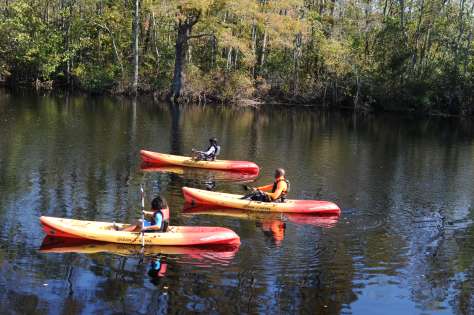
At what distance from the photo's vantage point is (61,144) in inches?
1085

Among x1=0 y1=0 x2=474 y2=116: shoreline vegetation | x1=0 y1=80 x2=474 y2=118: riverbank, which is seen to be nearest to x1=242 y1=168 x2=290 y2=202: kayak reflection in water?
x1=0 y1=0 x2=474 y2=116: shoreline vegetation

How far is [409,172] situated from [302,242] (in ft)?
41.3

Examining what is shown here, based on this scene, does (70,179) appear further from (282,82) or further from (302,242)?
(282,82)

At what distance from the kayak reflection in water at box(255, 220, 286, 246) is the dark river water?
0.05m

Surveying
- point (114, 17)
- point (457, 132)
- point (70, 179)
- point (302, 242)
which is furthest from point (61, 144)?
point (114, 17)

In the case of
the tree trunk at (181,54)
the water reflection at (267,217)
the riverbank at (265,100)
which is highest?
the tree trunk at (181,54)

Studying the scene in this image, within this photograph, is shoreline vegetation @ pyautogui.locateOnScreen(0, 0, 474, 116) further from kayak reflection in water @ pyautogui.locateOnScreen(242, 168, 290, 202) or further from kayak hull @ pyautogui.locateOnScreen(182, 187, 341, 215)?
kayak reflection in water @ pyautogui.locateOnScreen(242, 168, 290, 202)

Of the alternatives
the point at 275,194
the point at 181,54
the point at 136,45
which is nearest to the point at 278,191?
the point at 275,194

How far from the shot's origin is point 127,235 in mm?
14297

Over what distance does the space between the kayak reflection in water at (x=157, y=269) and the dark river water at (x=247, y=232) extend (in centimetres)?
6

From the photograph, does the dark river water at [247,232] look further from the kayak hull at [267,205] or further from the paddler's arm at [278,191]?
the paddler's arm at [278,191]

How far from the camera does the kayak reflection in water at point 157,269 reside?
41.1 ft

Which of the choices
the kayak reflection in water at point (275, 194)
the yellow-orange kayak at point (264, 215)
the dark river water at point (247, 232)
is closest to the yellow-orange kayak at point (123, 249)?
the dark river water at point (247, 232)

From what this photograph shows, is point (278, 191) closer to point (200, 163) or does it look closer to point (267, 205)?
point (267, 205)
